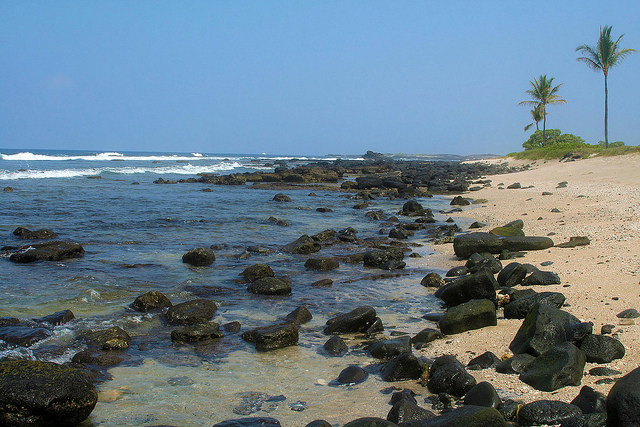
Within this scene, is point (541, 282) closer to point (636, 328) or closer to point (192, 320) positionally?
point (636, 328)

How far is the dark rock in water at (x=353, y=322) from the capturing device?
6.47m

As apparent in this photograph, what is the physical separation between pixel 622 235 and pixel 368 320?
21.5ft

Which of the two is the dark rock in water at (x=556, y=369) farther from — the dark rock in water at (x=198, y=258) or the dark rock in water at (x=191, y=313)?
the dark rock in water at (x=198, y=258)

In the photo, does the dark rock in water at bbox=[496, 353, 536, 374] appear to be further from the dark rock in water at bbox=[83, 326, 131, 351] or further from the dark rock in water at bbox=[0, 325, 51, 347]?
the dark rock in water at bbox=[0, 325, 51, 347]

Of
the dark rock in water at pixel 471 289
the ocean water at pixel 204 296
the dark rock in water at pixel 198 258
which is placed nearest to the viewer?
the ocean water at pixel 204 296

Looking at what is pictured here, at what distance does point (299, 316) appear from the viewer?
7.04m

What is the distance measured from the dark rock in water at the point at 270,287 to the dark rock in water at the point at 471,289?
280cm

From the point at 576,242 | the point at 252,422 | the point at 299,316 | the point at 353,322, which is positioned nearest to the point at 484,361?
the point at 353,322

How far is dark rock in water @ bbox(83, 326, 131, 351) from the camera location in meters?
5.89

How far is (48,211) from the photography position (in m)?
18.7

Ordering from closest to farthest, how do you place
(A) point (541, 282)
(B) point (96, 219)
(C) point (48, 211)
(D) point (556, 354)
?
(D) point (556, 354) < (A) point (541, 282) < (B) point (96, 219) < (C) point (48, 211)

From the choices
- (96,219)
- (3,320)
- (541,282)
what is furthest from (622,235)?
(96,219)

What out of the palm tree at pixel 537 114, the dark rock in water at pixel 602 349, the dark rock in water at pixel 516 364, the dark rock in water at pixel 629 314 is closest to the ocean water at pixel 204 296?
the dark rock in water at pixel 516 364

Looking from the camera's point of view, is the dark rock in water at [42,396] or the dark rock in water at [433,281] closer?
the dark rock in water at [42,396]
